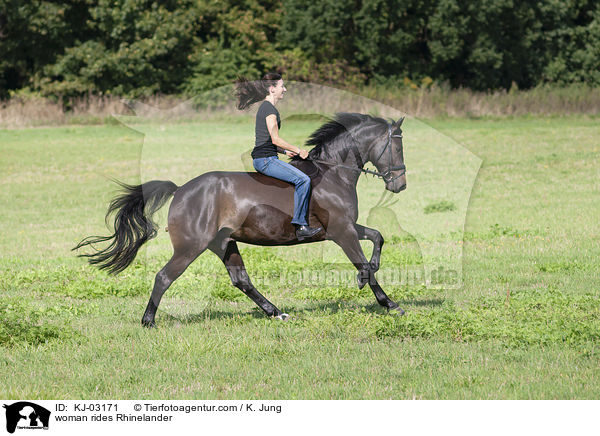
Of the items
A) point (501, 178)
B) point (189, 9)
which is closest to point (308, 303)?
point (501, 178)

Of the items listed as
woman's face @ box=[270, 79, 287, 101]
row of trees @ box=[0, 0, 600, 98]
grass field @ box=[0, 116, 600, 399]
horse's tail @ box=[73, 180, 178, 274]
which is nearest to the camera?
grass field @ box=[0, 116, 600, 399]

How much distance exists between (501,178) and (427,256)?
11.6m

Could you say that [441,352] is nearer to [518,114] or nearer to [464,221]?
[464,221]

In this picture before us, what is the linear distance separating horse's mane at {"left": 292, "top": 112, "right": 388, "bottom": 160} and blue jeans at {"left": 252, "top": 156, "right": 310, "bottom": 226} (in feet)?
2.23

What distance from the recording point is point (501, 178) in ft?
79.9

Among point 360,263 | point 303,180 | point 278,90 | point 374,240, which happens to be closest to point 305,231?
point 303,180

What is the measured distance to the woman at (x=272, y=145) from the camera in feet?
28.4

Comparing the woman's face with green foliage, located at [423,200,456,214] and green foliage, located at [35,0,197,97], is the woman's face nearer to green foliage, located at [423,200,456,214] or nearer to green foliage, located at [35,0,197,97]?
green foliage, located at [423,200,456,214]

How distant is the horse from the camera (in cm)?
901

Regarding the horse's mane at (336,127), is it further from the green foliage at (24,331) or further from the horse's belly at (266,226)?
the green foliage at (24,331)

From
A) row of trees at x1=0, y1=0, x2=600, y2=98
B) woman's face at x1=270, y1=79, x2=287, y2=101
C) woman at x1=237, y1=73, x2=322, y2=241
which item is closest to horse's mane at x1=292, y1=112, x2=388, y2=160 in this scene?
woman at x1=237, y1=73, x2=322, y2=241

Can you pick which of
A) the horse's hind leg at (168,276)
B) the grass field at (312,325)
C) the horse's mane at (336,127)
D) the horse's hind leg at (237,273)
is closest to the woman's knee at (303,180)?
the horse's mane at (336,127)
